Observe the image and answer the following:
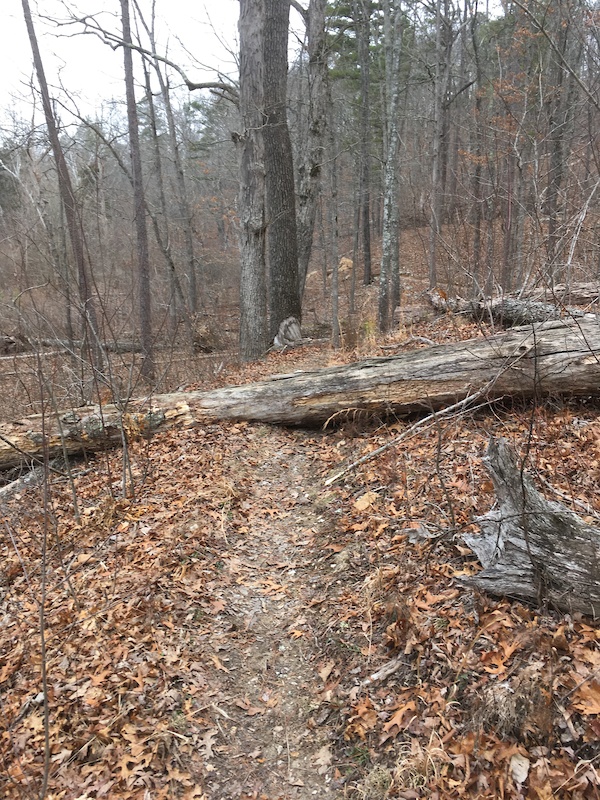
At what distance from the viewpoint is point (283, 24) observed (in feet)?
32.5

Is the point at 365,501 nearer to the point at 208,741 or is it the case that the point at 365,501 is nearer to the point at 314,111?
the point at 208,741

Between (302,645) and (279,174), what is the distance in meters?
10.4

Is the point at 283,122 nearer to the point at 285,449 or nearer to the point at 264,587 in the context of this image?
the point at 285,449

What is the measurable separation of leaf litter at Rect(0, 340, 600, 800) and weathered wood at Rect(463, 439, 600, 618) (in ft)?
0.40

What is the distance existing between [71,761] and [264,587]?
180 cm

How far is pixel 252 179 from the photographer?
995 cm

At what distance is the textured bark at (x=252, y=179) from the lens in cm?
955

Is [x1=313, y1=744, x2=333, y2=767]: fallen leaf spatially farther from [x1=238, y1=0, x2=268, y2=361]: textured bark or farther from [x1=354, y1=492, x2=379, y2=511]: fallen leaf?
[x1=238, y1=0, x2=268, y2=361]: textured bark

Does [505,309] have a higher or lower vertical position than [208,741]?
higher

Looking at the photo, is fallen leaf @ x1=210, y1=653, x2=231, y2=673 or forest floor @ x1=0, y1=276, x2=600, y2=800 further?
fallen leaf @ x1=210, y1=653, x2=231, y2=673

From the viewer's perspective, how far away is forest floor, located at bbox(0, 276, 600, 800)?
2529 millimetres

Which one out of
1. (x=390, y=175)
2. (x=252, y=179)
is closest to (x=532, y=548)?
(x=252, y=179)

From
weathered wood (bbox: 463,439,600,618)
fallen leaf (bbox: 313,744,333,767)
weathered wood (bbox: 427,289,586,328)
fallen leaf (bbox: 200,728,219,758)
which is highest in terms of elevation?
weathered wood (bbox: 427,289,586,328)

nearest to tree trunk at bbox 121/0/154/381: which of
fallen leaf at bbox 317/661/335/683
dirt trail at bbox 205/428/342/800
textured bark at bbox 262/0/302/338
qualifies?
textured bark at bbox 262/0/302/338
